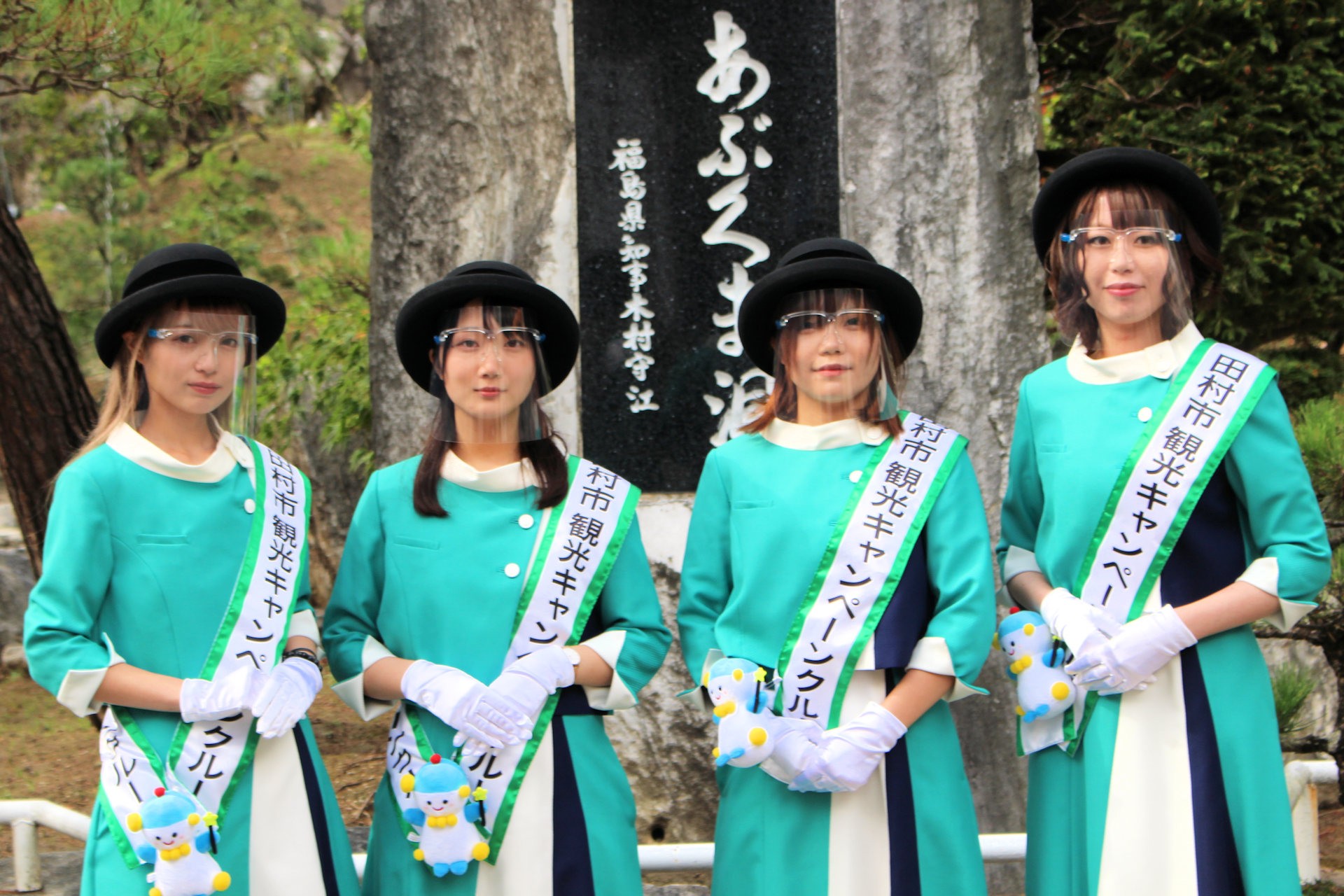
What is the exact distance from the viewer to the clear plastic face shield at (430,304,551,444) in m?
Answer: 3.04

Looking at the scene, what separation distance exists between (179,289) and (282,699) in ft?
3.13

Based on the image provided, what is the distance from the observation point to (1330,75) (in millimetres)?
5855

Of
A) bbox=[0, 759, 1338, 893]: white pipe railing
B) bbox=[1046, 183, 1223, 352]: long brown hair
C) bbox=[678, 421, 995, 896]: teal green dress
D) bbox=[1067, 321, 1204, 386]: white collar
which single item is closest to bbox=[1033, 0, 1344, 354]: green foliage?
bbox=[0, 759, 1338, 893]: white pipe railing

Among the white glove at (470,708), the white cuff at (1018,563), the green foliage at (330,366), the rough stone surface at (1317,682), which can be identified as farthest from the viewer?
the green foliage at (330,366)

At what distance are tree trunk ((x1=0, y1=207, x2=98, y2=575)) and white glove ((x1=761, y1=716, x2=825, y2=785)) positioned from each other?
3664 mm

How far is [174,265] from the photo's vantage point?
2.99 m

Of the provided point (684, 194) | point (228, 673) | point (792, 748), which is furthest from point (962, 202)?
point (228, 673)

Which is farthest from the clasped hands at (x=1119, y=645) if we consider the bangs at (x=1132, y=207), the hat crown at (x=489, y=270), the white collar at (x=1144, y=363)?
the hat crown at (x=489, y=270)

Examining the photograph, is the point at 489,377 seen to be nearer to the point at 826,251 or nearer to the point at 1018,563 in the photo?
the point at 826,251

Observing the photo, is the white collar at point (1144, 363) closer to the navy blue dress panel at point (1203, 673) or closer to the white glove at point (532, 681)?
the navy blue dress panel at point (1203, 673)

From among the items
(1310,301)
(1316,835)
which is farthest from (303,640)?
(1310,301)

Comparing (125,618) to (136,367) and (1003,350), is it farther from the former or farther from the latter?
(1003,350)

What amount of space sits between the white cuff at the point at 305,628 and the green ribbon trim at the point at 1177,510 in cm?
182

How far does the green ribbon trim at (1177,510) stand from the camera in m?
2.90
